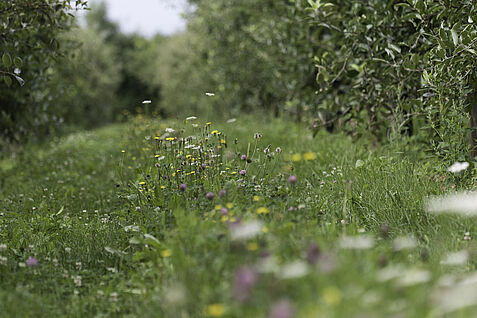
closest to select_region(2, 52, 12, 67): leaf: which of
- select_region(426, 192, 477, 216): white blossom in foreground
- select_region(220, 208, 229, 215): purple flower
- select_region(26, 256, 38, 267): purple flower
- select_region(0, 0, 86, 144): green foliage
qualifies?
select_region(0, 0, 86, 144): green foliage

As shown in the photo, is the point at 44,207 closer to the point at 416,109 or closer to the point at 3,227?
the point at 3,227

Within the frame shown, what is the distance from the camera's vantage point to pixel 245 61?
10133mm

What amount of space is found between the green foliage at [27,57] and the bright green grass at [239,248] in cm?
146

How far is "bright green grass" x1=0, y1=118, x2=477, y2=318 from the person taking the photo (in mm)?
1800

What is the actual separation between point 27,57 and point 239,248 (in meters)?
4.66

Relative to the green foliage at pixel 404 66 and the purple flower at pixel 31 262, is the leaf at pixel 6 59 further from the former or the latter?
the green foliage at pixel 404 66

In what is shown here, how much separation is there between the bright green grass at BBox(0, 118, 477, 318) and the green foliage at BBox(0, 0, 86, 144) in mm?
1455

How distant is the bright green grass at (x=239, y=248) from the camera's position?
1800 mm

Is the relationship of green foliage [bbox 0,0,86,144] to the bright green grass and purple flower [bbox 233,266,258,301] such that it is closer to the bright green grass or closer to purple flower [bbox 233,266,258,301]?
the bright green grass

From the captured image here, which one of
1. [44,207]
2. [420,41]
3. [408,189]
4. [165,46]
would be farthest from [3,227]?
[165,46]

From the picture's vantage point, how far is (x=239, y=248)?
2.06 m

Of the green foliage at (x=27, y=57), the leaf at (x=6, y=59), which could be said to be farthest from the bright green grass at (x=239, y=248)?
the green foliage at (x=27, y=57)

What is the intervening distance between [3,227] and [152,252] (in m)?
1.56

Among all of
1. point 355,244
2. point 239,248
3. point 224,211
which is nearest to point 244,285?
point 239,248
